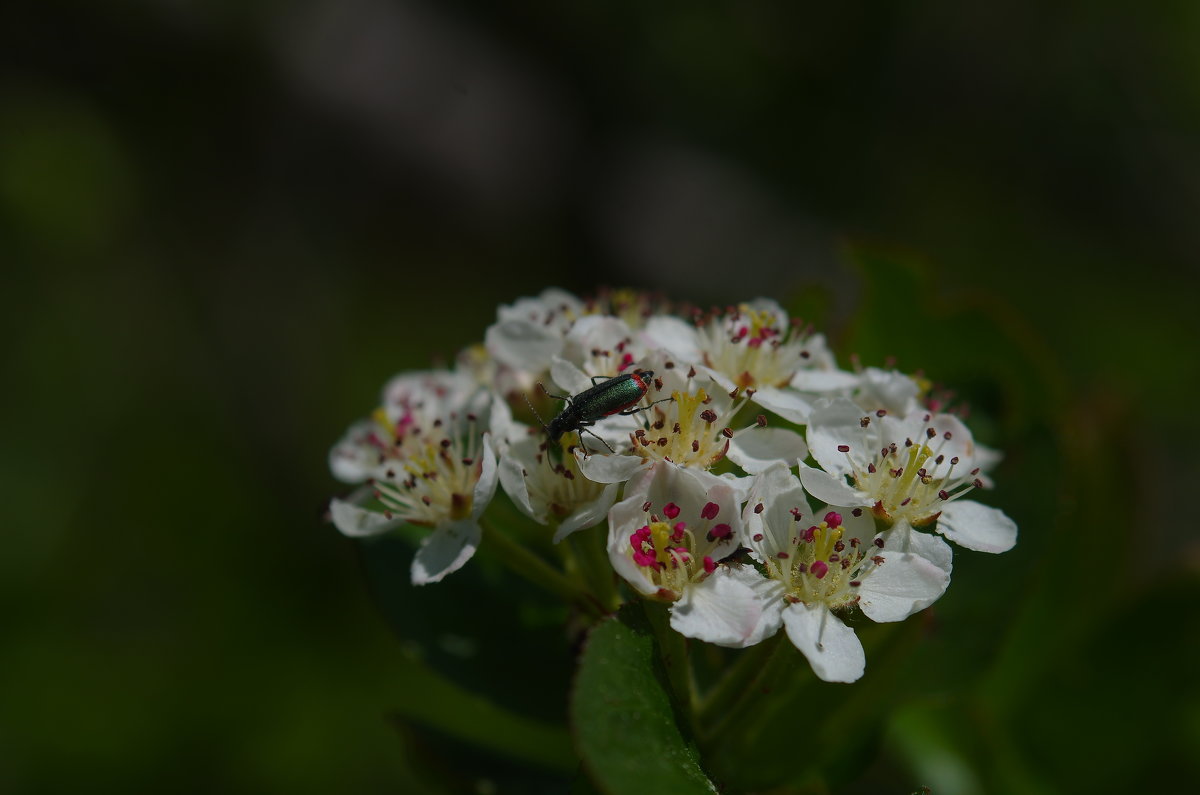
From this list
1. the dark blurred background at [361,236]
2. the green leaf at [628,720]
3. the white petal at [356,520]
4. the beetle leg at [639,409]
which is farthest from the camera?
the dark blurred background at [361,236]

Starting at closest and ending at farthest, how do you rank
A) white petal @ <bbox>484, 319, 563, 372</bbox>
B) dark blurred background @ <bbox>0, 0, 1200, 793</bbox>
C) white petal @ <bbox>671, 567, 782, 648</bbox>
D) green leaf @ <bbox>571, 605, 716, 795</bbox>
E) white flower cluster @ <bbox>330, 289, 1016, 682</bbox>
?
green leaf @ <bbox>571, 605, 716, 795</bbox>, white petal @ <bbox>671, 567, 782, 648</bbox>, white flower cluster @ <bbox>330, 289, 1016, 682</bbox>, white petal @ <bbox>484, 319, 563, 372</bbox>, dark blurred background @ <bbox>0, 0, 1200, 793</bbox>

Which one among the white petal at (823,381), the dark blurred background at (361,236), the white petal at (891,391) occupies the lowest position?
the dark blurred background at (361,236)

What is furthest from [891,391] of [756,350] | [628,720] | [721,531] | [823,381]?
A: [628,720]

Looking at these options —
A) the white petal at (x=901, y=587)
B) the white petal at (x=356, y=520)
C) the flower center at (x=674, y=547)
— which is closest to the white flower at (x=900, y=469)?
the white petal at (x=901, y=587)

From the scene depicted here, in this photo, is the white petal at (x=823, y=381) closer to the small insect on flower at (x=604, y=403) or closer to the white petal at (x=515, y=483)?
the small insect on flower at (x=604, y=403)

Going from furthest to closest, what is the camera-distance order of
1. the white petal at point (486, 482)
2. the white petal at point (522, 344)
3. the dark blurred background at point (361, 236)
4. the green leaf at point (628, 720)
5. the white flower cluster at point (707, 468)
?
1. the dark blurred background at point (361, 236)
2. the white petal at point (522, 344)
3. the white petal at point (486, 482)
4. the white flower cluster at point (707, 468)
5. the green leaf at point (628, 720)

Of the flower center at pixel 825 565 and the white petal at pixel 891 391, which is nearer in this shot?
the flower center at pixel 825 565

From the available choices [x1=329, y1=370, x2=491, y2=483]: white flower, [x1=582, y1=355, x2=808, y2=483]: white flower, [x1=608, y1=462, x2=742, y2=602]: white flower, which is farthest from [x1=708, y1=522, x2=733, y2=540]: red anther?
[x1=329, y1=370, x2=491, y2=483]: white flower

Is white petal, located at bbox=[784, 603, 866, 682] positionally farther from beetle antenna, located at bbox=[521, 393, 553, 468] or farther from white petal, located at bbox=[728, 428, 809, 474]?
beetle antenna, located at bbox=[521, 393, 553, 468]

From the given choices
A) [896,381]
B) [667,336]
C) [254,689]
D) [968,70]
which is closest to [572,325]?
[667,336]
